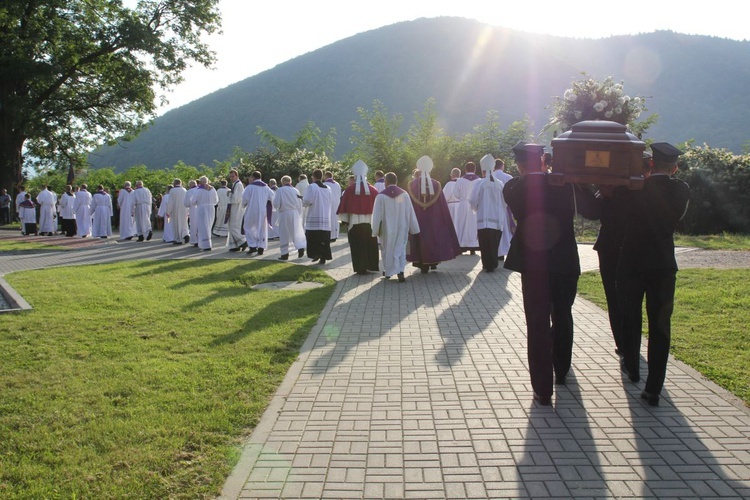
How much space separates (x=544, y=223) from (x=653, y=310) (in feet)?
3.68

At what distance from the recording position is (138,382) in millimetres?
6074

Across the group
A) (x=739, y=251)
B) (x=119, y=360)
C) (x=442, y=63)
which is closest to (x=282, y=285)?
(x=119, y=360)

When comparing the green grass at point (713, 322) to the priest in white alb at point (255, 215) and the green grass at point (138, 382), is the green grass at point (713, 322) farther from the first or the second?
the priest in white alb at point (255, 215)

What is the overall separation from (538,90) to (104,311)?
104016mm

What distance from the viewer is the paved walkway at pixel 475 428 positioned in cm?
404

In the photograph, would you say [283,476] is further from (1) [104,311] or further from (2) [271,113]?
(2) [271,113]

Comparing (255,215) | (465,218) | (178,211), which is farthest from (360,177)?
(178,211)

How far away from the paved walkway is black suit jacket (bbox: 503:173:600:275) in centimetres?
112

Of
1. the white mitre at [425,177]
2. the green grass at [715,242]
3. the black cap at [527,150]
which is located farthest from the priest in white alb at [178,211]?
the black cap at [527,150]

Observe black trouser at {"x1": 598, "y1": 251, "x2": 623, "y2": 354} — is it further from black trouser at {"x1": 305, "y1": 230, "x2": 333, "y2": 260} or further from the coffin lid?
black trouser at {"x1": 305, "y1": 230, "x2": 333, "y2": 260}

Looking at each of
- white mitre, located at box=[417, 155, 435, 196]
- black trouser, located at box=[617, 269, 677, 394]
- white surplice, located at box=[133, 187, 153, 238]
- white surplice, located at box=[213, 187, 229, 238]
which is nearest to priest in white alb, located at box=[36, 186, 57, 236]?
white surplice, located at box=[133, 187, 153, 238]

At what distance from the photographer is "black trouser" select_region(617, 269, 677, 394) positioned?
545 cm

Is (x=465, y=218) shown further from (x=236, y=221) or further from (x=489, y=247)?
(x=236, y=221)

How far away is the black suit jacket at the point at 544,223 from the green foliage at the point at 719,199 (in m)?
21.9
